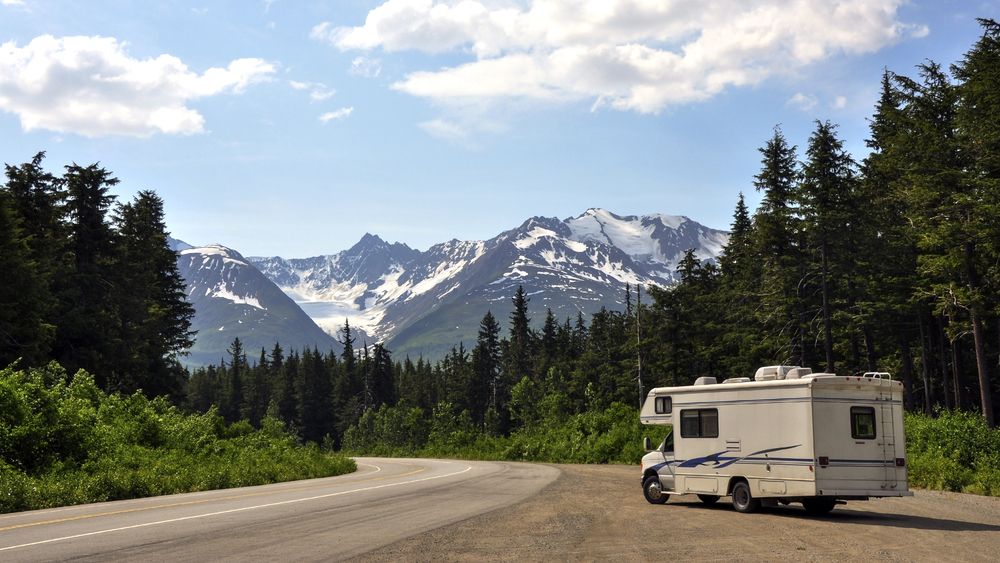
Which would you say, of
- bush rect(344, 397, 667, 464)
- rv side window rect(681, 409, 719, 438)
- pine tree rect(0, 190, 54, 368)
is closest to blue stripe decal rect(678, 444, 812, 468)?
rv side window rect(681, 409, 719, 438)

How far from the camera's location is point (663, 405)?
18.4m

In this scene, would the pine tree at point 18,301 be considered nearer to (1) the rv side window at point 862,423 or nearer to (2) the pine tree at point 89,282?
(2) the pine tree at point 89,282

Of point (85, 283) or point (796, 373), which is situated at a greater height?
point (85, 283)

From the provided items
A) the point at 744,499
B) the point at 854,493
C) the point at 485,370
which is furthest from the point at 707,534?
the point at 485,370

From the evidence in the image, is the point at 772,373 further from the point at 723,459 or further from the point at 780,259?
the point at 780,259

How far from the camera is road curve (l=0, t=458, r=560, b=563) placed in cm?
986

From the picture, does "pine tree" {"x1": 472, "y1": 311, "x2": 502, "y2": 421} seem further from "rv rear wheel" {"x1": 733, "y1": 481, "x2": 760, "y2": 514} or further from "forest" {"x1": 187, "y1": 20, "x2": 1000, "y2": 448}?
"rv rear wheel" {"x1": 733, "y1": 481, "x2": 760, "y2": 514}

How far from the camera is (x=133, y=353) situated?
47.1 meters

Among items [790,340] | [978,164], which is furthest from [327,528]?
[790,340]

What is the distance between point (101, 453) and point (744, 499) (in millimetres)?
19070

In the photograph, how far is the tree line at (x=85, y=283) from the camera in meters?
34.7

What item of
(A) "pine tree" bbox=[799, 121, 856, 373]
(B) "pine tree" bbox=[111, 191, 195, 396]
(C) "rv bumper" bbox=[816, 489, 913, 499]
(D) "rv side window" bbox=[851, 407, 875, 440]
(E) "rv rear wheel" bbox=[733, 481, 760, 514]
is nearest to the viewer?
(C) "rv bumper" bbox=[816, 489, 913, 499]

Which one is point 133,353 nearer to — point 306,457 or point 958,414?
point 306,457

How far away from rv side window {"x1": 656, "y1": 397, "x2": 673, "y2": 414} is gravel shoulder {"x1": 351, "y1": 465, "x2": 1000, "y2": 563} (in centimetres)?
227
